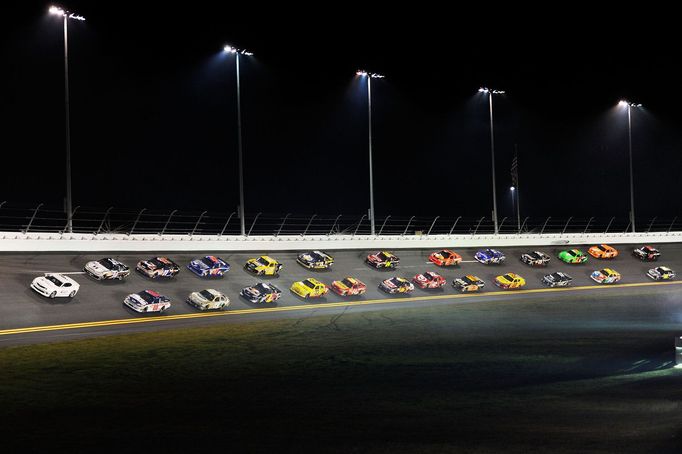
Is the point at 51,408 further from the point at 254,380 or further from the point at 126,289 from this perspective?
the point at 126,289

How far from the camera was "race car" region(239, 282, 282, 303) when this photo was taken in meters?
34.7

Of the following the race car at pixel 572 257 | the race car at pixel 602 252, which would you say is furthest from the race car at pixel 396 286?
the race car at pixel 602 252

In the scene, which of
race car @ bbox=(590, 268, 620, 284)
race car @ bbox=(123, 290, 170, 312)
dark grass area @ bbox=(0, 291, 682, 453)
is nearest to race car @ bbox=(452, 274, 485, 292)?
race car @ bbox=(590, 268, 620, 284)

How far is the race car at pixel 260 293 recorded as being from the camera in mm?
34688

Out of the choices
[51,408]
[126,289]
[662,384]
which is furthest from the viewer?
[126,289]

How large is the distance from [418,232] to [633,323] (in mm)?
26584

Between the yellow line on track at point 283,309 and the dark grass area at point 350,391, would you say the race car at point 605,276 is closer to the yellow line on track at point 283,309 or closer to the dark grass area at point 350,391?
the yellow line on track at point 283,309

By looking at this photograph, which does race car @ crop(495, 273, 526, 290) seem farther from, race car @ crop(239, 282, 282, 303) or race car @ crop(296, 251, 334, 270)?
race car @ crop(239, 282, 282, 303)

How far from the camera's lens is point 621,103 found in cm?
6234

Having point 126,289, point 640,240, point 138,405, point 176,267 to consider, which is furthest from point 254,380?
point 640,240

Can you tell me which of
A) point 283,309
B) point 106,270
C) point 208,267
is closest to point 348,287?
point 283,309

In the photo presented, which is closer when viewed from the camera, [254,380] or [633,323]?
[254,380]

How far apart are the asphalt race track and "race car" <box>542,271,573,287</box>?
2.15 ft

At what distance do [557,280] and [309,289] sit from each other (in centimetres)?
1834
